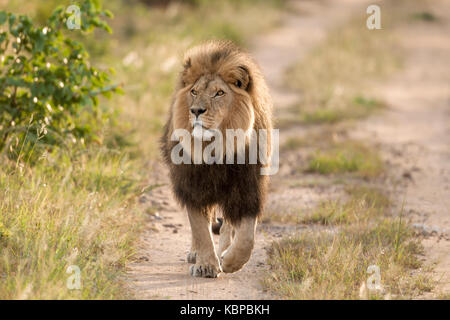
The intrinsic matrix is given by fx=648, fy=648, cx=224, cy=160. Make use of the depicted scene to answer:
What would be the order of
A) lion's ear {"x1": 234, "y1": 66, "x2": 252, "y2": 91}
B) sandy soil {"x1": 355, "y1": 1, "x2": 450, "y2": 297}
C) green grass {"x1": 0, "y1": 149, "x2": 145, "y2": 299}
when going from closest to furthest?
green grass {"x1": 0, "y1": 149, "x2": 145, "y2": 299} < lion's ear {"x1": 234, "y1": 66, "x2": 252, "y2": 91} < sandy soil {"x1": 355, "y1": 1, "x2": 450, "y2": 297}

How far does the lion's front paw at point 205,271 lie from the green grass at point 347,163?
3.54m

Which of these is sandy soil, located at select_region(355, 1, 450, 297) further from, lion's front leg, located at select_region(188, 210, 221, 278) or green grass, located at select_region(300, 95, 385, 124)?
lion's front leg, located at select_region(188, 210, 221, 278)

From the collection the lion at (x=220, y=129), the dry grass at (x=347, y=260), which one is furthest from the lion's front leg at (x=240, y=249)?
the dry grass at (x=347, y=260)

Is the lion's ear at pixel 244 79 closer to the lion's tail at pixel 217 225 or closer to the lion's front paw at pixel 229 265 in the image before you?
the lion's front paw at pixel 229 265

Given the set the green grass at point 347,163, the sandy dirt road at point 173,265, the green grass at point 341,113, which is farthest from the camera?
the green grass at point 341,113

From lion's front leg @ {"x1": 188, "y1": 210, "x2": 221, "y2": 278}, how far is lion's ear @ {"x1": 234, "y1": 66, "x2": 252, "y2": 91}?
3.46ft

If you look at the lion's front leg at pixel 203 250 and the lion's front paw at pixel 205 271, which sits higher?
the lion's front leg at pixel 203 250

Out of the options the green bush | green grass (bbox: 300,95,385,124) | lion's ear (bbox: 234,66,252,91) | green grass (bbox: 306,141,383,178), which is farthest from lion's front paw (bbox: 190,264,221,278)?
green grass (bbox: 300,95,385,124)

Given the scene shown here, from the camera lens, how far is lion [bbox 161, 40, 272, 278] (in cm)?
473

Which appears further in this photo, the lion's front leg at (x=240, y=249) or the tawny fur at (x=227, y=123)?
the lion's front leg at (x=240, y=249)

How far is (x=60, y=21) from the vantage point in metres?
6.61

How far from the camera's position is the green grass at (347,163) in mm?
8516
